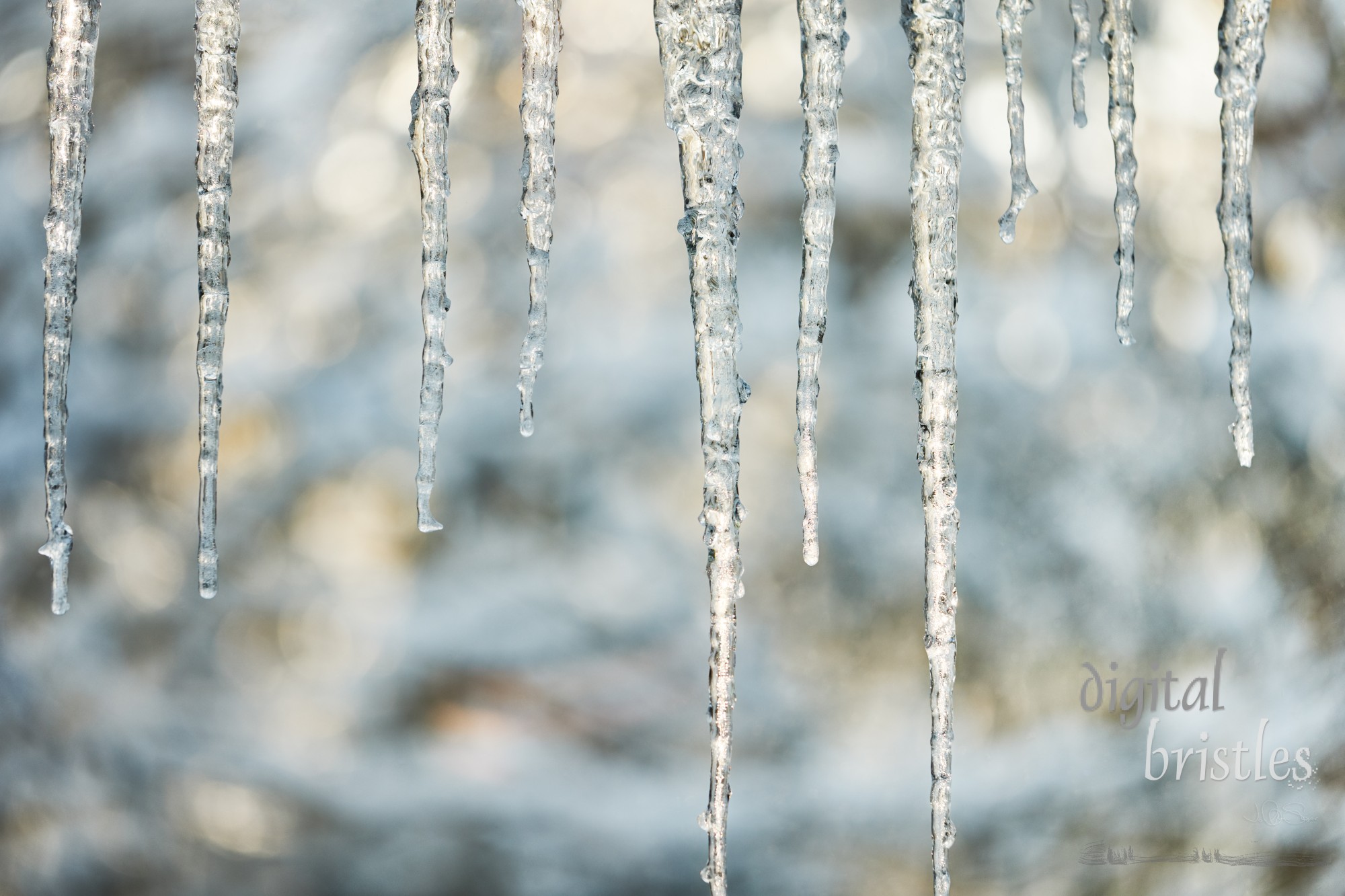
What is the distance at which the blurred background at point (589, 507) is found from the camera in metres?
0.44

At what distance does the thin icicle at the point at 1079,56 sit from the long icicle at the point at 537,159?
24cm

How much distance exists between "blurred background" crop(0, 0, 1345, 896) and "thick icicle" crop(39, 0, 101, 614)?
5 cm

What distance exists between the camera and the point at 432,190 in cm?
39

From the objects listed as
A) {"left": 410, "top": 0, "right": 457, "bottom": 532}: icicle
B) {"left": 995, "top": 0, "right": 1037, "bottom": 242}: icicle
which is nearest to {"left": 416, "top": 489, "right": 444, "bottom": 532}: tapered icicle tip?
{"left": 410, "top": 0, "right": 457, "bottom": 532}: icicle

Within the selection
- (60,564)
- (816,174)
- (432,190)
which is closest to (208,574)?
(60,564)

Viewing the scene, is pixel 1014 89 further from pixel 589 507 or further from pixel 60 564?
pixel 60 564

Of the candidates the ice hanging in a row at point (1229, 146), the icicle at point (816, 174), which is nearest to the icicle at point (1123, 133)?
the ice hanging in a row at point (1229, 146)

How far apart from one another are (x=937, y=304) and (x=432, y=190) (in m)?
0.20

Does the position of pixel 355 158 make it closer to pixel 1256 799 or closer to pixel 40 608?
pixel 40 608

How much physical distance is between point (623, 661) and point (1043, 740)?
0.65 feet

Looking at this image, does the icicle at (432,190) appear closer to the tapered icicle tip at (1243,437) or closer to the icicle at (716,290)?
the icicle at (716,290)

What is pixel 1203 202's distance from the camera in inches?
19.0

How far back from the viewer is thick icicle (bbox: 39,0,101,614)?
1.31 feet

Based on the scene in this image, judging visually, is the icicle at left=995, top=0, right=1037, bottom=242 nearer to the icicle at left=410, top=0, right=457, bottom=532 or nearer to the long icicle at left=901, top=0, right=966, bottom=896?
the long icicle at left=901, top=0, right=966, bottom=896
